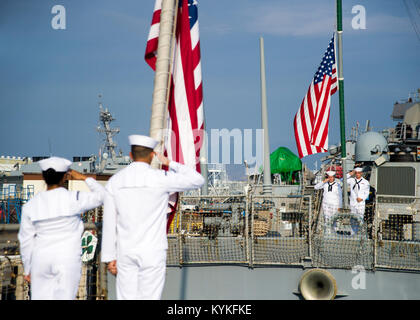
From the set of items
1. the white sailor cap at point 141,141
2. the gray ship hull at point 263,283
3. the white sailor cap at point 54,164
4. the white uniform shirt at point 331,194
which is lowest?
the gray ship hull at point 263,283

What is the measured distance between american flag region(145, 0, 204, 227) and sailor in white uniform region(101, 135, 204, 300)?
1.27 metres

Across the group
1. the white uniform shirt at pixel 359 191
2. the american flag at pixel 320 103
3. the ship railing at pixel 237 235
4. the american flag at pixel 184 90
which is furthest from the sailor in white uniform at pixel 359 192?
the american flag at pixel 184 90

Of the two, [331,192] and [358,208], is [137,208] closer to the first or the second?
[358,208]

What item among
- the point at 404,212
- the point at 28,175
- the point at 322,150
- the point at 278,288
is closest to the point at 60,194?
the point at 278,288

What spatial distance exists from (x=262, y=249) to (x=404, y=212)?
3051 millimetres

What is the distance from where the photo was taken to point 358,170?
9695 mm

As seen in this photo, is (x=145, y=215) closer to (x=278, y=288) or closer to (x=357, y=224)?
(x=278, y=288)

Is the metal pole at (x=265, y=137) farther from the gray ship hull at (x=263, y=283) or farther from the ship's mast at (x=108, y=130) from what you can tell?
the ship's mast at (x=108, y=130)

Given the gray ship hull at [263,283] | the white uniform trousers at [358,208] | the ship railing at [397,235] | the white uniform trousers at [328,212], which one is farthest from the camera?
the white uniform trousers at [358,208]

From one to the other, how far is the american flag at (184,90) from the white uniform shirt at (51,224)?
4.68 feet

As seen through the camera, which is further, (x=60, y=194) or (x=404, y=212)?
(x=404, y=212)

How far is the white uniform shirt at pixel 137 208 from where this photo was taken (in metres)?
3.48

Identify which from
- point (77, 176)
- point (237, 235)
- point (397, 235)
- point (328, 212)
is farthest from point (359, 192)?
point (77, 176)
